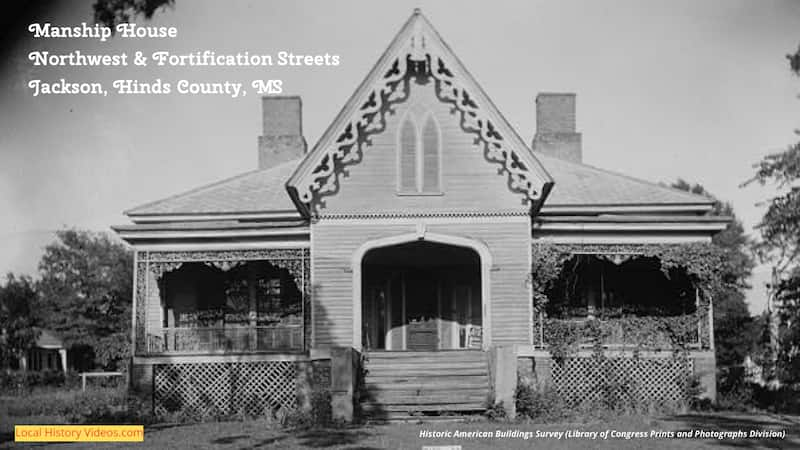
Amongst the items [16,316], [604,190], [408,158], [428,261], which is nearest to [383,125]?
[408,158]

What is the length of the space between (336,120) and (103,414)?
8.96 metres

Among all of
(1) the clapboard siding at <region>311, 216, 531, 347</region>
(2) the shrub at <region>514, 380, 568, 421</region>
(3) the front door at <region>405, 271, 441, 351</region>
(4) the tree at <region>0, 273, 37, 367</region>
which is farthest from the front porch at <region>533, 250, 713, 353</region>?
(4) the tree at <region>0, 273, 37, 367</region>

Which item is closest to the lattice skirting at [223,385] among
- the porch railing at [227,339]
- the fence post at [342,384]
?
the porch railing at [227,339]

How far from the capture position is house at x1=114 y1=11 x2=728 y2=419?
21.0 metres

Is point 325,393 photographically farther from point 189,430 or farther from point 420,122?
point 420,122

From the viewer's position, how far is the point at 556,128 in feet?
106

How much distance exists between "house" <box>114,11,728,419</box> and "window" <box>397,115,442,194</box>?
0.11ft

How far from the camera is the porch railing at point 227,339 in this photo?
23.3m

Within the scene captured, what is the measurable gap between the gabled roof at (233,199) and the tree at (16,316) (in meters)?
29.0

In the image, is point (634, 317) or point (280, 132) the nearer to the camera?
point (634, 317)

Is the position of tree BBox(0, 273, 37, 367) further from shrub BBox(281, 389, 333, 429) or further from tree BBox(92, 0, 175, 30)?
tree BBox(92, 0, 175, 30)

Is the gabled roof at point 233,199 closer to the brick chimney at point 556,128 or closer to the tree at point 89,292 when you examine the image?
the brick chimney at point 556,128

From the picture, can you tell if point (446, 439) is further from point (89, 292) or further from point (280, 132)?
point (89, 292)

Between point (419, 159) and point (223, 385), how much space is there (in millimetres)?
7345
